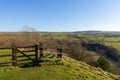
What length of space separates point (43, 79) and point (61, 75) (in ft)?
6.41

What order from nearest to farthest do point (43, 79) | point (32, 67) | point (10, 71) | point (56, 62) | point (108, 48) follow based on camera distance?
point (43, 79) < point (10, 71) < point (32, 67) < point (56, 62) < point (108, 48)

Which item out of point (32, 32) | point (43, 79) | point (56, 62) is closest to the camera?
point (43, 79)

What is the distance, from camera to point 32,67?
1639 centimetres

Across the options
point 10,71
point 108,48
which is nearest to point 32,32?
point 108,48

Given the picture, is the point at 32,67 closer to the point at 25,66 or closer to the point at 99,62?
the point at 25,66

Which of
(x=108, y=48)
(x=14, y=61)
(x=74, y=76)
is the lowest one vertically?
(x=108, y=48)

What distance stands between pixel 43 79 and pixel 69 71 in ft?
10.8

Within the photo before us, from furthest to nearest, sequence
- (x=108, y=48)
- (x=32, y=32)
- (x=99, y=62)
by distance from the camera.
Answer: (x=108, y=48) < (x=32, y=32) < (x=99, y=62)

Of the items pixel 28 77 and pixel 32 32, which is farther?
pixel 32 32

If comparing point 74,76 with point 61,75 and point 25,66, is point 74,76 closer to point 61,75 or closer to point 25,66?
point 61,75

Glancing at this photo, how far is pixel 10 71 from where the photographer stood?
15.1m

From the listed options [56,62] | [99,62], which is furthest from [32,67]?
[99,62]

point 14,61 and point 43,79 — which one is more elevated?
point 14,61

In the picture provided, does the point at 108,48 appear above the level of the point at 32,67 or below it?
below
